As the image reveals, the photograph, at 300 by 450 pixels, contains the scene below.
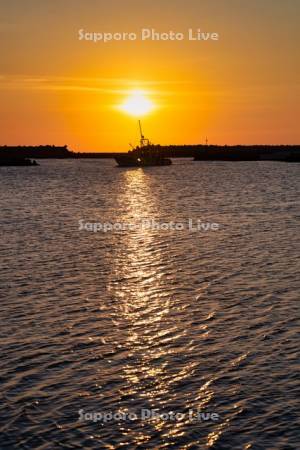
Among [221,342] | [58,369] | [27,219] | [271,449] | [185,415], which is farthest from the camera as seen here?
[27,219]

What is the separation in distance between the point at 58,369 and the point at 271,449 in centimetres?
698

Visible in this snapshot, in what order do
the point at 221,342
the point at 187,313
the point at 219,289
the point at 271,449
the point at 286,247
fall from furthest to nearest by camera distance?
the point at 286,247
the point at 219,289
the point at 187,313
the point at 221,342
the point at 271,449

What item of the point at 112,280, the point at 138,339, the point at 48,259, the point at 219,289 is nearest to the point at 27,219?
the point at 48,259

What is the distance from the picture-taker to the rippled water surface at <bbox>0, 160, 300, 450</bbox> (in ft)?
48.4

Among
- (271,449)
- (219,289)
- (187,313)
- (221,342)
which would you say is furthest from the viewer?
(219,289)

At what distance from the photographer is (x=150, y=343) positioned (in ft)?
68.6

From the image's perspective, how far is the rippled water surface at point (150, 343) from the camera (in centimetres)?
1477

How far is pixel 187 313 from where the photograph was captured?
24625 mm

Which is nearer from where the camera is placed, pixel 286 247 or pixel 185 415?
pixel 185 415

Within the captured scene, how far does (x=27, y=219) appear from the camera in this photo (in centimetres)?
6581

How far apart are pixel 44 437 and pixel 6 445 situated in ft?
2.74

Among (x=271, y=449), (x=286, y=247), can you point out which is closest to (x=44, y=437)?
(x=271, y=449)

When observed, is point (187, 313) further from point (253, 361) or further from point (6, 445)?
point (6, 445)

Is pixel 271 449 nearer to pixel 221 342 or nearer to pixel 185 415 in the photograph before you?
pixel 185 415
